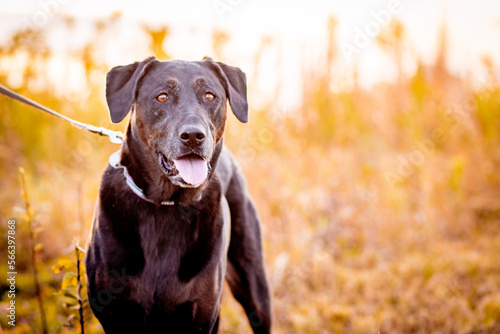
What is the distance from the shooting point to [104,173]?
2.54m

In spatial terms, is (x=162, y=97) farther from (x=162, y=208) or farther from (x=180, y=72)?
(x=162, y=208)

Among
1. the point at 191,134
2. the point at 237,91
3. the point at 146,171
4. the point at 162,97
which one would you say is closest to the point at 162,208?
the point at 146,171

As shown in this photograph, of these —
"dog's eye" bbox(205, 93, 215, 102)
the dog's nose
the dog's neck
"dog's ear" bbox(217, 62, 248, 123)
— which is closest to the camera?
the dog's nose

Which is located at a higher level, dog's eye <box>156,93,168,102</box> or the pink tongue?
dog's eye <box>156,93,168,102</box>

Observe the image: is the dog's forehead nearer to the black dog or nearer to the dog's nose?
the black dog

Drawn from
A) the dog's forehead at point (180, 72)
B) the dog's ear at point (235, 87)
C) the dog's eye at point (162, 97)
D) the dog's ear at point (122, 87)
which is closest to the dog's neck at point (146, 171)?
the dog's ear at point (122, 87)

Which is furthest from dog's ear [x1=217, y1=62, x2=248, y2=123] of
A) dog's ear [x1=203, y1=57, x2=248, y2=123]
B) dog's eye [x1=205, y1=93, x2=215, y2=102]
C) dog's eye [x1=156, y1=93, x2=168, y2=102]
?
dog's eye [x1=156, y1=93, x2=168, y2=102]

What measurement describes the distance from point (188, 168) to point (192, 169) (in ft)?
0.07

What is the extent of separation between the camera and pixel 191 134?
2.16m

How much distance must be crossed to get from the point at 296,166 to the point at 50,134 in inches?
148

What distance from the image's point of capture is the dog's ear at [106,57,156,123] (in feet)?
7.82

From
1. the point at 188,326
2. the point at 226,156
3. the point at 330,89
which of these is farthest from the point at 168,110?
the point at 330,89

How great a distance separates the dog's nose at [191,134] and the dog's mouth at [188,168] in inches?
4.5

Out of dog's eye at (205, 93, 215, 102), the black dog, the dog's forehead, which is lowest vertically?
the black dog
